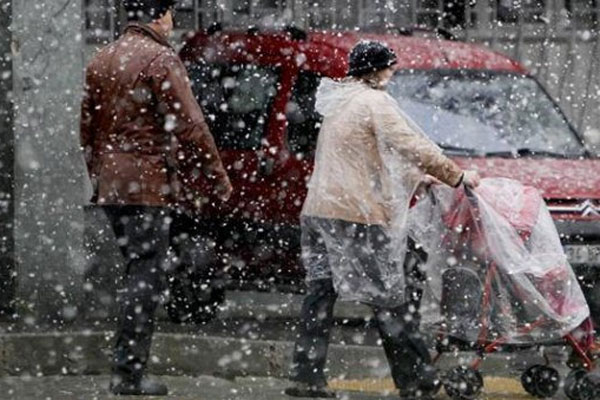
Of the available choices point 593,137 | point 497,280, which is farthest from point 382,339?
point 593,137

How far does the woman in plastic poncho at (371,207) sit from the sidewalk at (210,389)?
331mm

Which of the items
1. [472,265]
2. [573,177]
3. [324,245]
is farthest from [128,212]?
[573,177]

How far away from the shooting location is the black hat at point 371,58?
436 inches

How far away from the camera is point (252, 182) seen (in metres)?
14.3

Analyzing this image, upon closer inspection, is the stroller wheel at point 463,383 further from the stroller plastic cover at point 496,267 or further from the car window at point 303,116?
the car window at point 303,116

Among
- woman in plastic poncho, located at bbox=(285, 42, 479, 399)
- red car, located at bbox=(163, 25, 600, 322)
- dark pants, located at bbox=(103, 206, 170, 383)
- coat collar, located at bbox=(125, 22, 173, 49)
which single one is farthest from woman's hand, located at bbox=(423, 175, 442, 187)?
red car, located at bbox=(163, 25, 600, 322)

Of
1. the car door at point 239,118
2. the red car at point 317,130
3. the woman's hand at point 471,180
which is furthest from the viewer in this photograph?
the car door at point 239,118

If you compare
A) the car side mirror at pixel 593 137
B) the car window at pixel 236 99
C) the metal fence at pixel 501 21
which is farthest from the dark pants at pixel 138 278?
the car side mirror at pixel 593 137

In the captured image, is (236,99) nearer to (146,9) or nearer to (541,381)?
(146,9)

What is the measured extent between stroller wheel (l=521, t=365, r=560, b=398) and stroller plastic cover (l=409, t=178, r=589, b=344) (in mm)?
394

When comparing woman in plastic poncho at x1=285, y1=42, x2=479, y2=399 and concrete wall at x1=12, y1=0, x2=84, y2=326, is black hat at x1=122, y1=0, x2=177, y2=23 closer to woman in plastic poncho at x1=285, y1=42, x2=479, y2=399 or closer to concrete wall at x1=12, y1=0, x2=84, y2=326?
woman in plastic poncho at x1=285, y1=42, x2=479, y2=399

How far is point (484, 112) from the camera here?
46.4ft

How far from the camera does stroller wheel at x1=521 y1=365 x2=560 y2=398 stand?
1148 centimetres

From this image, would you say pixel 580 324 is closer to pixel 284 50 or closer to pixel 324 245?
pixel 324 245
